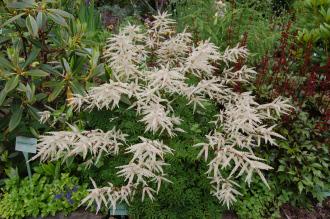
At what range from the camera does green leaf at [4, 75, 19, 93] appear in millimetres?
2719

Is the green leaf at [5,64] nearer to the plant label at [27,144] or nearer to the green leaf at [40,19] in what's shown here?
the green leaf at [40,19]

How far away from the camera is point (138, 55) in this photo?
289cm

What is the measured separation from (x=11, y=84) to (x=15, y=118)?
25 cm

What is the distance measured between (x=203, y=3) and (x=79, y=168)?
92.8 inches

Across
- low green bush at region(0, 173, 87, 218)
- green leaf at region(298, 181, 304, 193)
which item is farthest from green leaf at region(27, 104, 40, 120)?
green leaf at region(298, 181, 304, 193)

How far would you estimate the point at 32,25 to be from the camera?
8.93 feet

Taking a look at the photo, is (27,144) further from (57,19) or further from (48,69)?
(57,19)

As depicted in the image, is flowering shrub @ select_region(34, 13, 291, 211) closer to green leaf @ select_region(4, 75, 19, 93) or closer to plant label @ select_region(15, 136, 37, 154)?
plant label @ select_region(15, 136, 37, 154)

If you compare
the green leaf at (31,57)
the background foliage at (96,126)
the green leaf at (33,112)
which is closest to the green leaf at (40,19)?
the background foliage at (96,126)

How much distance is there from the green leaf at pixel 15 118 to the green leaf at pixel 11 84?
0.22 m

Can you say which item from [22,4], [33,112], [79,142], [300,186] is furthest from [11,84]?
[300,186]

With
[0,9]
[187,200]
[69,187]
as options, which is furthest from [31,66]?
[187,200]

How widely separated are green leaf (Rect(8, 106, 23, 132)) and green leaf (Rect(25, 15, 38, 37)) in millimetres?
542

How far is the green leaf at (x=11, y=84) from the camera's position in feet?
8.92
